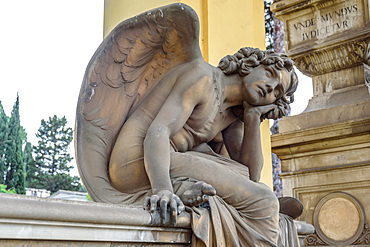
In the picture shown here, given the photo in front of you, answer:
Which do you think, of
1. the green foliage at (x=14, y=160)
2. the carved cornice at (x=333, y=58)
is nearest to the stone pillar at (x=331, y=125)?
the carved cornice at (x=333, y=58)

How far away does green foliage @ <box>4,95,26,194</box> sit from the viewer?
2014 centimetres

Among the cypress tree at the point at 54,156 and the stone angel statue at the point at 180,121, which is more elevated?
the cypress tree at the point at 54,156

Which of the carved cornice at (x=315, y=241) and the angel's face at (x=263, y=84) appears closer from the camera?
the angel's face at (x=263, y=84)

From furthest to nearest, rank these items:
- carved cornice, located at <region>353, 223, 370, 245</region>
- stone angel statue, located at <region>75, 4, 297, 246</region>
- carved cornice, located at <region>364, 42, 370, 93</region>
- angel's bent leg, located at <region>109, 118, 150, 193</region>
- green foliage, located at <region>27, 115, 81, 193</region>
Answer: green foliage, located at <region>27, 115, 81, 193</region>, carved cornice, located at <region>364, 42, 370, 93</region>, carved cornice, located at <region>353, 223, 370, 245</region>, angel's bent leg, located at <region>109, 118, 150, 193</region>, stone angel statue, located at <region>75, 4, 297, 246</region>

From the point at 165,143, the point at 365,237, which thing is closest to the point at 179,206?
the point at 165,143

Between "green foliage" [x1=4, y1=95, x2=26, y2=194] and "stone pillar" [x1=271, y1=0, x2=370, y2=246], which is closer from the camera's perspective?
"stone pillar" [x1=271, y1=0, x2=370, y2=246]

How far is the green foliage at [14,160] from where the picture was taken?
66.1ft

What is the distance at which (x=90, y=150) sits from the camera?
8.07 ft

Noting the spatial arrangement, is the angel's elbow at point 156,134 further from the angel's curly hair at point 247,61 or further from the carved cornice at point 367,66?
the carved cornice at point 367,66

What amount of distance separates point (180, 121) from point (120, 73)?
1.50 feet

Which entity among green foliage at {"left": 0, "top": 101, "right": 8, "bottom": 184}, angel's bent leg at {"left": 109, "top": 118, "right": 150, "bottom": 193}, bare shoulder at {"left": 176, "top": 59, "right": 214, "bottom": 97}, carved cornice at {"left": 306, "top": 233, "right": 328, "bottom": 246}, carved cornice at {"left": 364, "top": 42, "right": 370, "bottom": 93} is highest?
green foliage at {"left": 0, "top": 101, "right": 8, "bottom": 184}

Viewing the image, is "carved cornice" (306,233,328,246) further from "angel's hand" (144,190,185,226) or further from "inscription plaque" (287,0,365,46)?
"angel's hand" (144,190,185,226)

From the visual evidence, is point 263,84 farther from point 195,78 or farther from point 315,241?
point 315,241

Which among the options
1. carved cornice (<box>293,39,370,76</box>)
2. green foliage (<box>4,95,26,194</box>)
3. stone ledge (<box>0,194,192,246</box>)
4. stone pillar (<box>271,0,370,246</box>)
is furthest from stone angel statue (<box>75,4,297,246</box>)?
green foliage (<box>4,95,26,194</box>)
